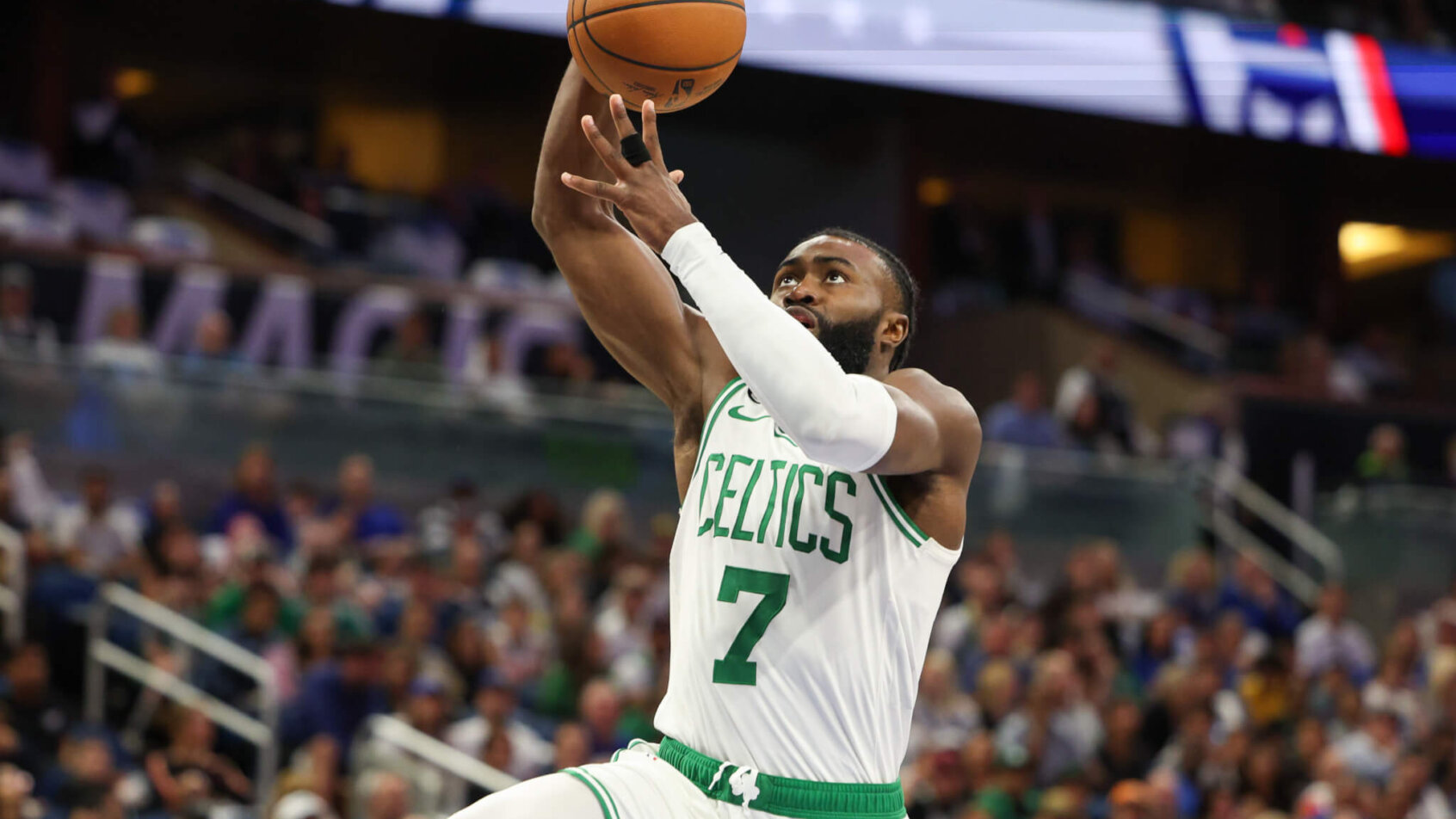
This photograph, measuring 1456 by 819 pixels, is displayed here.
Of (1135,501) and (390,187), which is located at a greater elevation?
(390,187)

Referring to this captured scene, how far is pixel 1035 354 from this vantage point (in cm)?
2194

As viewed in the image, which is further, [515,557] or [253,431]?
[253,431]

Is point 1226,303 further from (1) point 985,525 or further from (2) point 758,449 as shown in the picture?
(2) point 758,449

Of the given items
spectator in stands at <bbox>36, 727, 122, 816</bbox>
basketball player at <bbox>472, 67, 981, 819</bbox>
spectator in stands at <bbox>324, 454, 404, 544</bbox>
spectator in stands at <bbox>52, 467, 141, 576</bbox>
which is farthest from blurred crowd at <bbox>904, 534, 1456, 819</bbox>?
basketball player at <bbox>472, 67, 981, 819</bbox>

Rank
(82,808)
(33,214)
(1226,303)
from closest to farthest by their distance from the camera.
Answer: (82,808), (33,214), (1226,303)

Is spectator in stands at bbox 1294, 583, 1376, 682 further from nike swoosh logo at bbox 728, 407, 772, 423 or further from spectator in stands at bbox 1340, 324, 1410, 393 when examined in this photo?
nike swoosh logo at bbox 728, 407, 772, 423

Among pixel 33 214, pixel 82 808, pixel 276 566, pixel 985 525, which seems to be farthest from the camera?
pixel 33 214

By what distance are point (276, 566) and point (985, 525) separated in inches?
229

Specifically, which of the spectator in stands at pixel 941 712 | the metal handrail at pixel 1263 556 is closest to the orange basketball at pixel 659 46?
the spectator in stands at pixel 941 712

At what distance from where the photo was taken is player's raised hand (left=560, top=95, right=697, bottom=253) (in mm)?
3695

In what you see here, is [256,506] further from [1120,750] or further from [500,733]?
[1120,750]

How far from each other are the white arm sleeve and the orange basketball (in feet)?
1.94

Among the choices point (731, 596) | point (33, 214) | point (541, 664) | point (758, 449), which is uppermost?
point (33, 214)

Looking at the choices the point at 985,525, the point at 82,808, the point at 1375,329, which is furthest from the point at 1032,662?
the point at 1375,329
